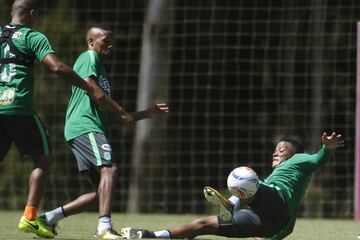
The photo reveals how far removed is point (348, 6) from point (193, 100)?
10.1 ft

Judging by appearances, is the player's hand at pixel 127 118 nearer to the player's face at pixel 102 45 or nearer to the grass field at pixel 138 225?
the player's face at pixel 102 45

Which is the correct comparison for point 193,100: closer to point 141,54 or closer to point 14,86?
point 141,54

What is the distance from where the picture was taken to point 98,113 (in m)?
7.71

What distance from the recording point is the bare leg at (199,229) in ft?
21.6

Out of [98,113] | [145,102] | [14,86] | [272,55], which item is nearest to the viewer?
[14,86]

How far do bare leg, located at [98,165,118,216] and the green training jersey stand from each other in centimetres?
118

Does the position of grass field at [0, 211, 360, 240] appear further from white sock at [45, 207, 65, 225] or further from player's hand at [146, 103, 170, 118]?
player's hand at [146, 103, 170, 118]

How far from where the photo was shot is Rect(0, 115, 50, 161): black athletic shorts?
23.8 feet

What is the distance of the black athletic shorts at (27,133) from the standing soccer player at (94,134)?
0.35 meters

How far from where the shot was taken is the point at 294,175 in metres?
7.11

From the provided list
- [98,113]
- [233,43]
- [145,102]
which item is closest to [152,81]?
[145,102]

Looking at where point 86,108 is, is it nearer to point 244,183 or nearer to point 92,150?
point 92,150

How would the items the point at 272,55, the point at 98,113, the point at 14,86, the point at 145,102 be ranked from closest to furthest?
the point at 14,86 < the point at 98,113 < the point at 145,102 < the point at 272,55

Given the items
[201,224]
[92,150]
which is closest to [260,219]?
[201,224]
